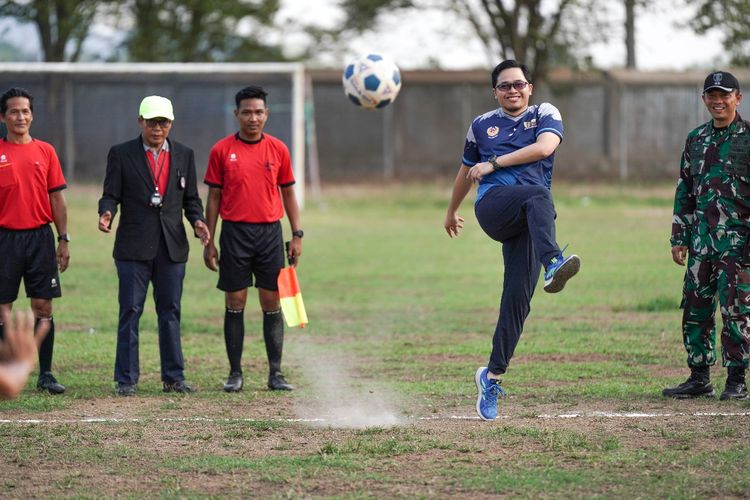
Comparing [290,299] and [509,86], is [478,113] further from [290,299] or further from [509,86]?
[509,86]

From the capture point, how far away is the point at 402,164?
3897cm

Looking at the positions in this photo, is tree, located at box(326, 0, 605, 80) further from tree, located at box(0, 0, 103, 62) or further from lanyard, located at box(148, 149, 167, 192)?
lanyard, located at box(148, 149, 167, 192)

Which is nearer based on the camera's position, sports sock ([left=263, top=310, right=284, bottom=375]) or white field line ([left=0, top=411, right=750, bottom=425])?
white field line ([left=0, top=411, right=750, bottom=425])

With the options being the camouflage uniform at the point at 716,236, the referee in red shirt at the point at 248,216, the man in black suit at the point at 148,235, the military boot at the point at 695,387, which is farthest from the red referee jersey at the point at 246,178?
the military boot at the point at 695,387

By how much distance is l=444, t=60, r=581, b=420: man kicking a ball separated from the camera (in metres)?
7.54

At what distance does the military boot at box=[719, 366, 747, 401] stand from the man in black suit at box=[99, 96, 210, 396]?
3.92m

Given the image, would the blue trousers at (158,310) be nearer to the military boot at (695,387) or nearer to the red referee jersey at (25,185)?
the red referee jersey at (25,185)

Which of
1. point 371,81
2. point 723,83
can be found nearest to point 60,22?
point 371,81

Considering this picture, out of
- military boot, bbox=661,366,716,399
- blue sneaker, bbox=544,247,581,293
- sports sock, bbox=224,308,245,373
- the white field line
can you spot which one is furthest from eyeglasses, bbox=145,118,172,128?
military boot, bbox=661,366,716,399

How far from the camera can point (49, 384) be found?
30.4ft

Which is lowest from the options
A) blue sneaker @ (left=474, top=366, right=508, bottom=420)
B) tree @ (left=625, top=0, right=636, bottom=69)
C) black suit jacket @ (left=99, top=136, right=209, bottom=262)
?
blue sneaker @ (left=474, top=366, right=508, bottom=420)

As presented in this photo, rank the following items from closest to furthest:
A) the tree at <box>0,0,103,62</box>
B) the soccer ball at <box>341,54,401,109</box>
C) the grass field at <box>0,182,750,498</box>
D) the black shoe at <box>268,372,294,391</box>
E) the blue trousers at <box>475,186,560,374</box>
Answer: the grass field at <box>0,182,750,498</box>, the blue trousers at <box>475,186,560,374</box>, the black shoe at <box>268,372,294,391</box>, the soccer ball at <box>341,54,401,109</box>, the tree at <box>0,0,103,62</box>

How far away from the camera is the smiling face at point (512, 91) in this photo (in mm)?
7711

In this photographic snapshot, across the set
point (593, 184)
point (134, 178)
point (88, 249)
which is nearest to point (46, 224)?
point (134, 178)
